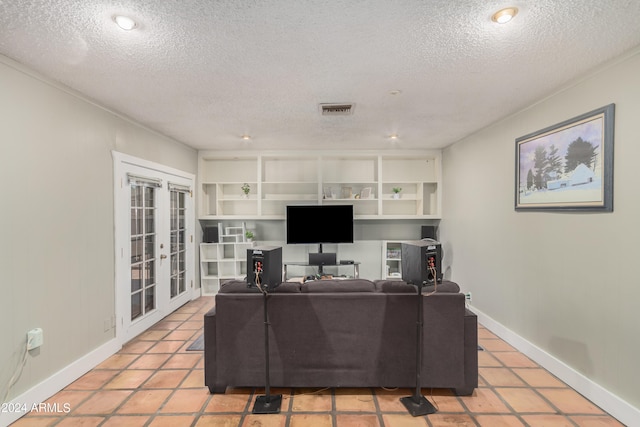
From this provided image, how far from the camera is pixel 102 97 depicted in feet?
9.45

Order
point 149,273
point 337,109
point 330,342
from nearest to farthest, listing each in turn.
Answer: point 330,342 → point 337,109 → point 149,273

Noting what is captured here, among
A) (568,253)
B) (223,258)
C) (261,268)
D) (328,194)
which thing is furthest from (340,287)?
(223,258)

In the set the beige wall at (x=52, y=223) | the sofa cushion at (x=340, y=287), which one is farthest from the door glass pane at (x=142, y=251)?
the sofa cushion at (x=340, y=287)

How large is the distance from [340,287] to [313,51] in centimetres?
170

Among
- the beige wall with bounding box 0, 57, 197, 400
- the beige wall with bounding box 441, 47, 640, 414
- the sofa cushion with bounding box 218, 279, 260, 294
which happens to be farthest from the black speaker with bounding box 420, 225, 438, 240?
the beige wall with bounding box 0, 57, 197, 400

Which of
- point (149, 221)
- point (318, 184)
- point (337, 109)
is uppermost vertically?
point (337, 109)

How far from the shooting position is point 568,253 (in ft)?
8.61

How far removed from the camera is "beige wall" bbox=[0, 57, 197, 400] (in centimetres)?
216

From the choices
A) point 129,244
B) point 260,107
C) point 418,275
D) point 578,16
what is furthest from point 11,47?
point 578,16

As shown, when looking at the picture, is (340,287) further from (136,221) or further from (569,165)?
(136,221)

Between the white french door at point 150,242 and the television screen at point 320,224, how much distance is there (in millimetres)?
1648

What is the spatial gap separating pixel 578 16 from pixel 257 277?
7.98 ft

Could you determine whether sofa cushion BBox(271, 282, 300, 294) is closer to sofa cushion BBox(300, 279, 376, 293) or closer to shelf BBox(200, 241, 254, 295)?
sofa cushion BBox(300, 279, 376, 293)

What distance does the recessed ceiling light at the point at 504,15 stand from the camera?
5.39 feet
